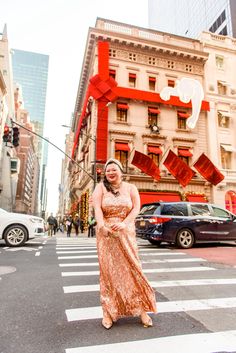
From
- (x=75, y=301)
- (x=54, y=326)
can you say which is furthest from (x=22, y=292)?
(x=54, y=326)

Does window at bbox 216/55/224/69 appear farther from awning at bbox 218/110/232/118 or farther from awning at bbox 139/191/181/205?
awning at bbox 139/191/181/205

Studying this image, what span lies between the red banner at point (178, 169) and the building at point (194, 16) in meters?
37.2

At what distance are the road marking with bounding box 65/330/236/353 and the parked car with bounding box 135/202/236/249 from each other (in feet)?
22.4

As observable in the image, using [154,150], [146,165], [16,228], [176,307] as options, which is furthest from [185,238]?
[154,150]

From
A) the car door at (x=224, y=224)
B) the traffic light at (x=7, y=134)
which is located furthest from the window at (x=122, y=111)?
the car door at (x=224, y=224)

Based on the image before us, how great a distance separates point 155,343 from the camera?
2.39m

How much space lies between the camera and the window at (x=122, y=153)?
23688mm

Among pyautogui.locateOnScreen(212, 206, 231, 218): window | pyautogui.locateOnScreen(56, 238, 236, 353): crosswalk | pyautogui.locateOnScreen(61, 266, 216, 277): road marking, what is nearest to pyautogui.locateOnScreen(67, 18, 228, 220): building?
pyautogui.locateOnScreen(212, 206, 231, 218): window

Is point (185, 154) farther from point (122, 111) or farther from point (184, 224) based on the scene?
point (184, 224)

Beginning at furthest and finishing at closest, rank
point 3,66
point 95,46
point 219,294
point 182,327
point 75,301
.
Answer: point 3,66 → point 95,46 → point 219,294 → point 75,301 → point 182,327

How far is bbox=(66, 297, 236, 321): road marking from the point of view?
3180 mm

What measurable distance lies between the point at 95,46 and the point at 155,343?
1084 inches

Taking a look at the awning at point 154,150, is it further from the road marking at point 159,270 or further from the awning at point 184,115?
the road marking at point 159,270

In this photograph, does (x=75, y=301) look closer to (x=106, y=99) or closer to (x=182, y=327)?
(x=182, y=327)
